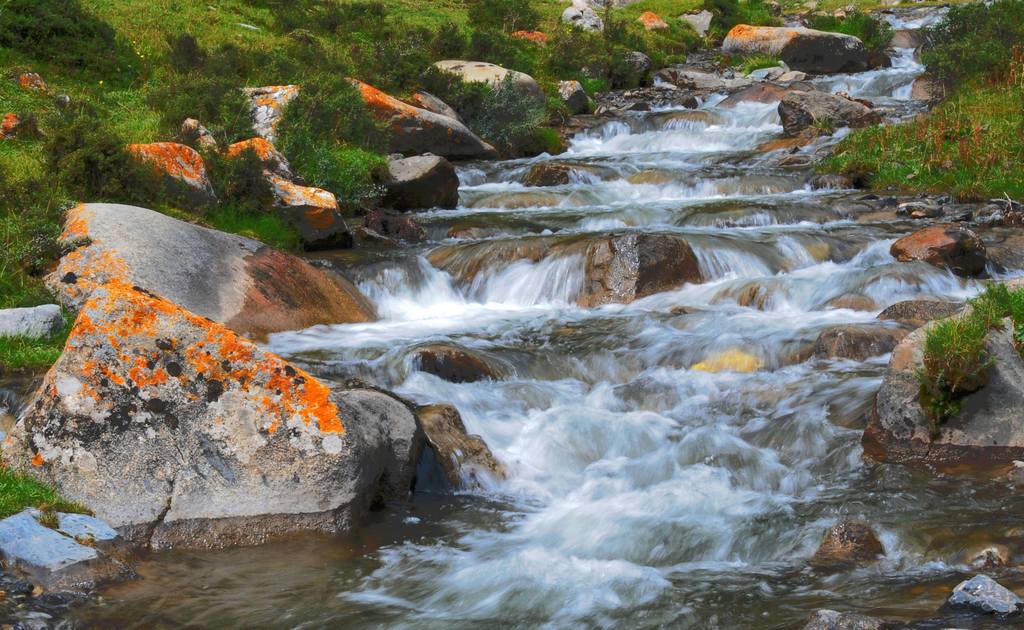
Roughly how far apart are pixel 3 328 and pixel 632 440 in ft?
18.6

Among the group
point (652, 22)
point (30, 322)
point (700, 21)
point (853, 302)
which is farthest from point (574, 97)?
point (30, 322)

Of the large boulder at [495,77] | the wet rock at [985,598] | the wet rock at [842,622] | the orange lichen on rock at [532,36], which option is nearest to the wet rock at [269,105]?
the large boulder at [495,77]

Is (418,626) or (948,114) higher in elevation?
(948,114)

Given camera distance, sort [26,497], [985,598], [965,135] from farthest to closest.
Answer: [965,135] < [26,497] < [985,598]

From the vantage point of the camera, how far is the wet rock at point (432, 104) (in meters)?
21.8

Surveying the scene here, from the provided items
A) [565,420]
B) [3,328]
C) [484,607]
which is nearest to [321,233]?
[3,328]

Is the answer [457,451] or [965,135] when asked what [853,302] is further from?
[965,135]

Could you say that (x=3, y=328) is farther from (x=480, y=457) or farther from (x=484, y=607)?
Answer: (x=484, y=607)

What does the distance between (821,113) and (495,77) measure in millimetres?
7988

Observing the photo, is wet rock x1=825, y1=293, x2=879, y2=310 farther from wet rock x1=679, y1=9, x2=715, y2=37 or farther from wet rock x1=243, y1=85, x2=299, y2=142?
wet rock x1=679, y1=9, x2=715, y2=37

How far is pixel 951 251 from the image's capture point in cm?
1238

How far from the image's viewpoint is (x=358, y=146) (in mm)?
17344

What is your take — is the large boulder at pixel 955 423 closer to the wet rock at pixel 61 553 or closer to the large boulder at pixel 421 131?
the wet rock at pixel 61 553

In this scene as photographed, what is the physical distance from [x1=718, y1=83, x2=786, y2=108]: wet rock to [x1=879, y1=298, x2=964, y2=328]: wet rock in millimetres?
16673
